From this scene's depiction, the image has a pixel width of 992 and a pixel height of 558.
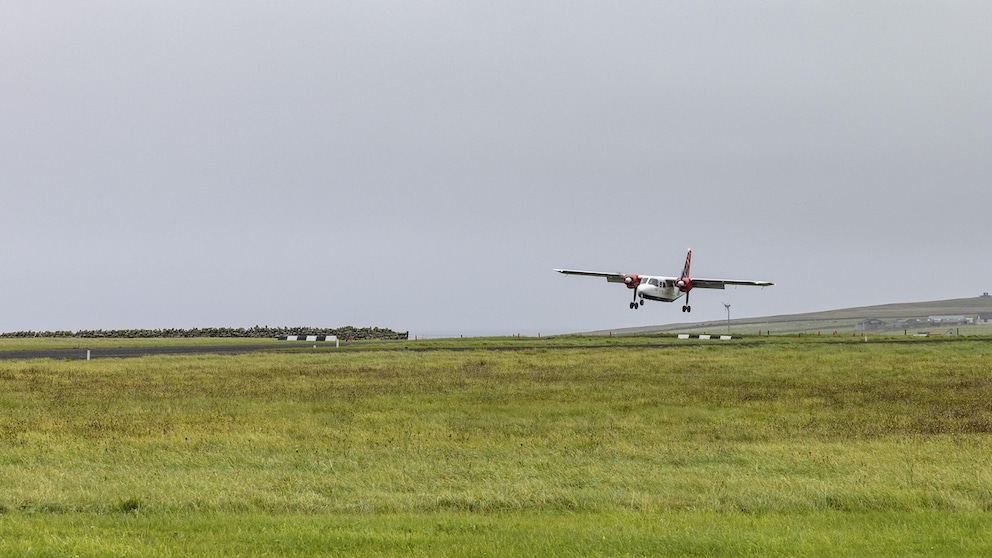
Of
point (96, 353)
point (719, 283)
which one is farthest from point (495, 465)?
point (719, 283)

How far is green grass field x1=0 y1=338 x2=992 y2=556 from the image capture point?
39.4ft

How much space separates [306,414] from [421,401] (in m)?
5.04

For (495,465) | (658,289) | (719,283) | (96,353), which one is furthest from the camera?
(719,283)

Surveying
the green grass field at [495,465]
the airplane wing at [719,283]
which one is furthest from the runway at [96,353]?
the airplane wing at [719,283]

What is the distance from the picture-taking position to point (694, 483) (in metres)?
17.0

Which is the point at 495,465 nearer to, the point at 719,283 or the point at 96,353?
the point at 96,353

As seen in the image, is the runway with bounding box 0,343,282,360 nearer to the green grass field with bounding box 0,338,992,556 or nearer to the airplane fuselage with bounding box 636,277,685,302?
the green grass field with bounding box 0,338,992,556

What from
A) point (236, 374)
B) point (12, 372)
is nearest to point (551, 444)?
point (236, 374)

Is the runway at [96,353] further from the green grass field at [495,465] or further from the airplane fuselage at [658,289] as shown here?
the airplane fuselage at [658,289]

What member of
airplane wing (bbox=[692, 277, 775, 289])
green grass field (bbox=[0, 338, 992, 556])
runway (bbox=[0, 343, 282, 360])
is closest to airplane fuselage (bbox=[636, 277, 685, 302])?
airplane wing (bbox=[692, 277, 775, 289])

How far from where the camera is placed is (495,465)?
19.6 m

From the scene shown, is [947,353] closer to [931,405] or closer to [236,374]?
[931,405]

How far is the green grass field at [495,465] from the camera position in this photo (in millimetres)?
12016

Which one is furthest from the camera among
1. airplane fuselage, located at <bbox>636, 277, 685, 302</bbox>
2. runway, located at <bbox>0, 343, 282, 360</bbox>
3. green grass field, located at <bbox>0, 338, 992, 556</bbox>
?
airplane fuselage, located at <bbox>636, 277, 685, 302</bbox>
